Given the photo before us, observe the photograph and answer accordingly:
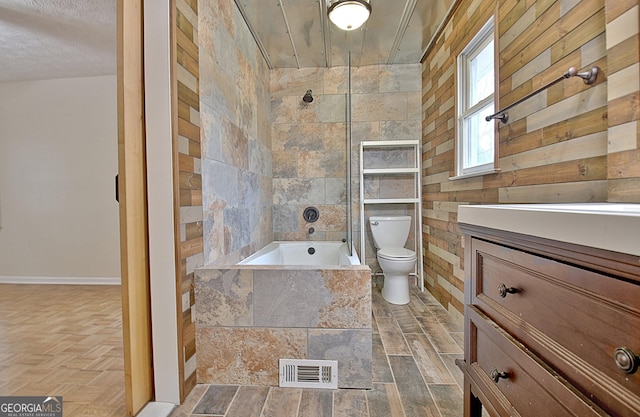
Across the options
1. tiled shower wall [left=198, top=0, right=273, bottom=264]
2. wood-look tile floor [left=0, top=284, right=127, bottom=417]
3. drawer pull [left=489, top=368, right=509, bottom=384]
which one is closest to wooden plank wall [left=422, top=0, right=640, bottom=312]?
drawer pull [left=489, top=368, right=509, bottom=384]

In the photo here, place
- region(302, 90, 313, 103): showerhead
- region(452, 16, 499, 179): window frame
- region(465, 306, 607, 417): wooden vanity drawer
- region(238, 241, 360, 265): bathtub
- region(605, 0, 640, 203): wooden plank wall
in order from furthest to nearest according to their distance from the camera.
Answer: region(302, 90, 313, 103): showerhead
region(238, 241, 360, 265): bathtub
region(452, 16, 499, 179): window frame
region(605, 0, 640, 203): wooden plank wall
region(465, 306, 607, 417): wooden vanity drawer

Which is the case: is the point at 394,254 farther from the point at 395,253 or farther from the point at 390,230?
the point at 390,230

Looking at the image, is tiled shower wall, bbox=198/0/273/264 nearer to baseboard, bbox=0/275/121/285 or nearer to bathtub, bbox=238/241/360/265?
bathtub, bbox=238/241/360/265

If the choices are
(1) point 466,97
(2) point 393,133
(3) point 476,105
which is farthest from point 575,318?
(2) point 393,133

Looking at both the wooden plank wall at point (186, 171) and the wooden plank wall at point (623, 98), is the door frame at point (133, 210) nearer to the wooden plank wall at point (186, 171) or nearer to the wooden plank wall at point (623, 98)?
the wooden plank wall at point (186, 171)

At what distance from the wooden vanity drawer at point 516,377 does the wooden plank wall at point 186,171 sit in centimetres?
128

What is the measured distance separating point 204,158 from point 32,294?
3120 mm

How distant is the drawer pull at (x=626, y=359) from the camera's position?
39 cm

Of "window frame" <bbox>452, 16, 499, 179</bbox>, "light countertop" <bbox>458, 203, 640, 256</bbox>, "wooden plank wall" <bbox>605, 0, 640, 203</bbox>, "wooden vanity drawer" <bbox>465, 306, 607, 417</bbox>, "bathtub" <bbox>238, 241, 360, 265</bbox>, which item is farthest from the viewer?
"bathtub" <bbox>238, 241, 360, 265</bbox>

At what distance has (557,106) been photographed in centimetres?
124

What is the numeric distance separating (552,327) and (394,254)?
199 cm

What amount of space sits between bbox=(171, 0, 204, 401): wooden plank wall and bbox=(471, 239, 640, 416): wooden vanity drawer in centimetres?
134

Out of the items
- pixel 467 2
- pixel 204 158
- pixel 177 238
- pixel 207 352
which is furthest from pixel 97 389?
pixel 467 2

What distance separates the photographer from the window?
1876 mm
